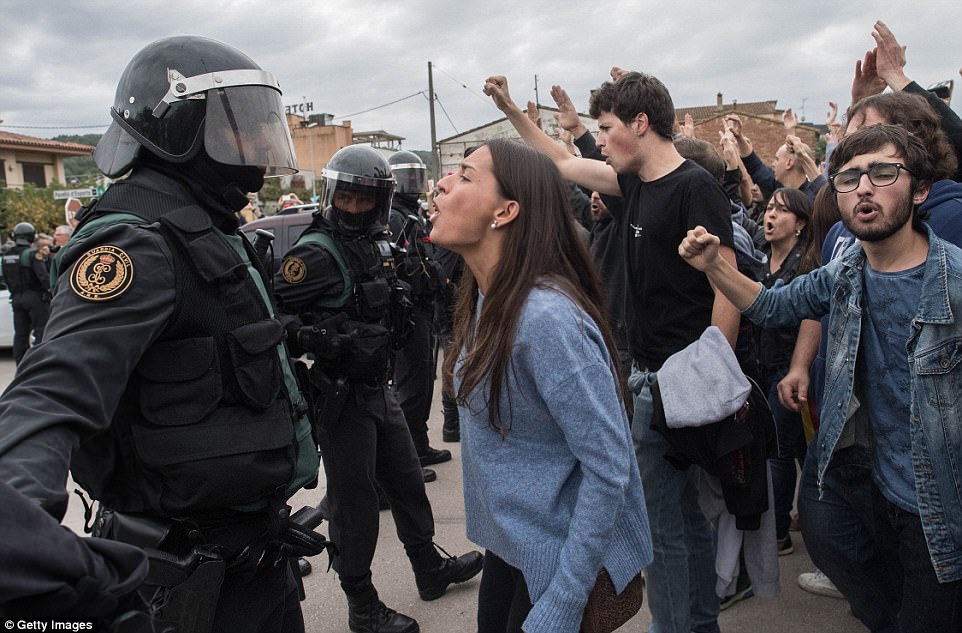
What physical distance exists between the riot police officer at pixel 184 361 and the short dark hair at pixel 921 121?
2154 millimetres

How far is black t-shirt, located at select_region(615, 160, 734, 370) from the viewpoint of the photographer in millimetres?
2684

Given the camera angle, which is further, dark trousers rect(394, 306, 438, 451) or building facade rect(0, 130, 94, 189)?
building facade rect(0, 130, 94, 189)

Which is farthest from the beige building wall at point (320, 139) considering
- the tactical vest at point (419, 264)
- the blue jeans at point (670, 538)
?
the blue jeans at point (670, 538)

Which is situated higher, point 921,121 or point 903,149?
point 921,121

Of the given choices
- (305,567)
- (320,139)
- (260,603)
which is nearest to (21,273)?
(305,567)

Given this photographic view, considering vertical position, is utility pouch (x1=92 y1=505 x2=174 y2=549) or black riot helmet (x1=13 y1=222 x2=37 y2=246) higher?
black riot helmet (x1=13 y1=222 x2=37 y2=246)

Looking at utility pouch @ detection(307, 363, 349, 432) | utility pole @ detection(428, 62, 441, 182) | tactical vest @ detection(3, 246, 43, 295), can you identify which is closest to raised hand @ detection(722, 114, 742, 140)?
utility pouch @ detection(307, 363, 349, 432)

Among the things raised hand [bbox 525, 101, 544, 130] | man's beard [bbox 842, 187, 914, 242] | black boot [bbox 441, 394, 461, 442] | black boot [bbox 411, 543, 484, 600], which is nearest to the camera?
man's beard [bbox 842, 187, 914, 242]

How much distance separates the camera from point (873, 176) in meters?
2.16

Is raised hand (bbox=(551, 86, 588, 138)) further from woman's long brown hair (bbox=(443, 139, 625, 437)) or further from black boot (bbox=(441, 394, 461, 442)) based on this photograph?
black boot (bbox=(441, 394, 461, 442))

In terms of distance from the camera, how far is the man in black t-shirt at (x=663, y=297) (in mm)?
2699

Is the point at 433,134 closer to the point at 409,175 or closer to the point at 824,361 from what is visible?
the point at 409,175

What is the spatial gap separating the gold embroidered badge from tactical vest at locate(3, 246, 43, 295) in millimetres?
9030

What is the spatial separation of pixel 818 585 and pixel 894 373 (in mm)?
1751
